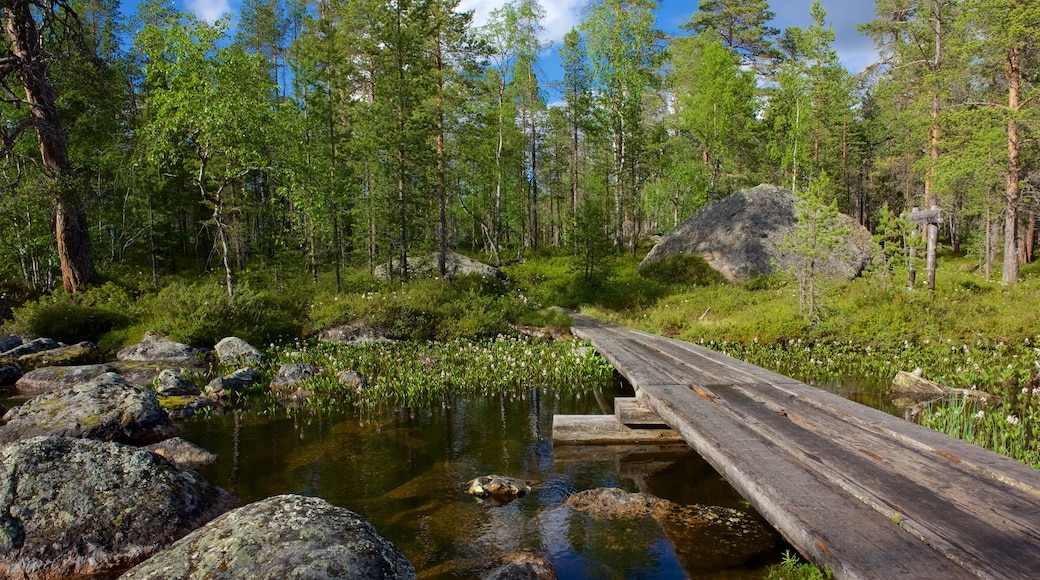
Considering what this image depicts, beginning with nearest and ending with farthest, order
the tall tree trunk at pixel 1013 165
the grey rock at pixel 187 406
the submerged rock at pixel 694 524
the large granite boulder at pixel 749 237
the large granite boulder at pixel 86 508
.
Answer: the large granite boulder at pixel 86 508, the submerged rock at pixel 694 524, the grey rock at pixel 187 406, the tall tree trunk at pixel 1013 165, the large granite boulder at pixel 749 237

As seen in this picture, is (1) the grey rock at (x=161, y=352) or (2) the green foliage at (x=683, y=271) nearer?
(1) the grey rock at (x=161, y=352)

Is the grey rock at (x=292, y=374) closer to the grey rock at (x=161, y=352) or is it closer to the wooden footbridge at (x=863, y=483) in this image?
the grey rock at (x=161, y=352)

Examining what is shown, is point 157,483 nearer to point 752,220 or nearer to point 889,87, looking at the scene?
point 752,220

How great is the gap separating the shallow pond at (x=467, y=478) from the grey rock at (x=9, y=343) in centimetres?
976

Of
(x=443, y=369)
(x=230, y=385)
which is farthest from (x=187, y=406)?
(x=443, y=369)

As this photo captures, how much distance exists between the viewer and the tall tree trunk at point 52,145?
54.2 ft

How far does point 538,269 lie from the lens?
91.6 feet

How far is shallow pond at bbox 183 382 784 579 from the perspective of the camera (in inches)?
175

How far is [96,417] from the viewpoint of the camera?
7.50 metres

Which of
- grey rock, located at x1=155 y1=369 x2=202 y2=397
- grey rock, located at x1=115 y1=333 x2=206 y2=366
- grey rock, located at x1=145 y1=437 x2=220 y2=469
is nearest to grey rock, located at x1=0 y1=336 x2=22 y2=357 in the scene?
grey rock, located at x1=115 y1=333 x2=206 y2=366

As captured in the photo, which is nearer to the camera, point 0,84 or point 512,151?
point 0,84

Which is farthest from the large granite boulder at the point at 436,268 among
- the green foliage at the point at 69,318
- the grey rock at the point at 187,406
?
the grey rock at the point at 187,406

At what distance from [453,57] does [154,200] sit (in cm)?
1694

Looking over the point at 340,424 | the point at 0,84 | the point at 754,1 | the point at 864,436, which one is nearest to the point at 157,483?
the point at 340,424
